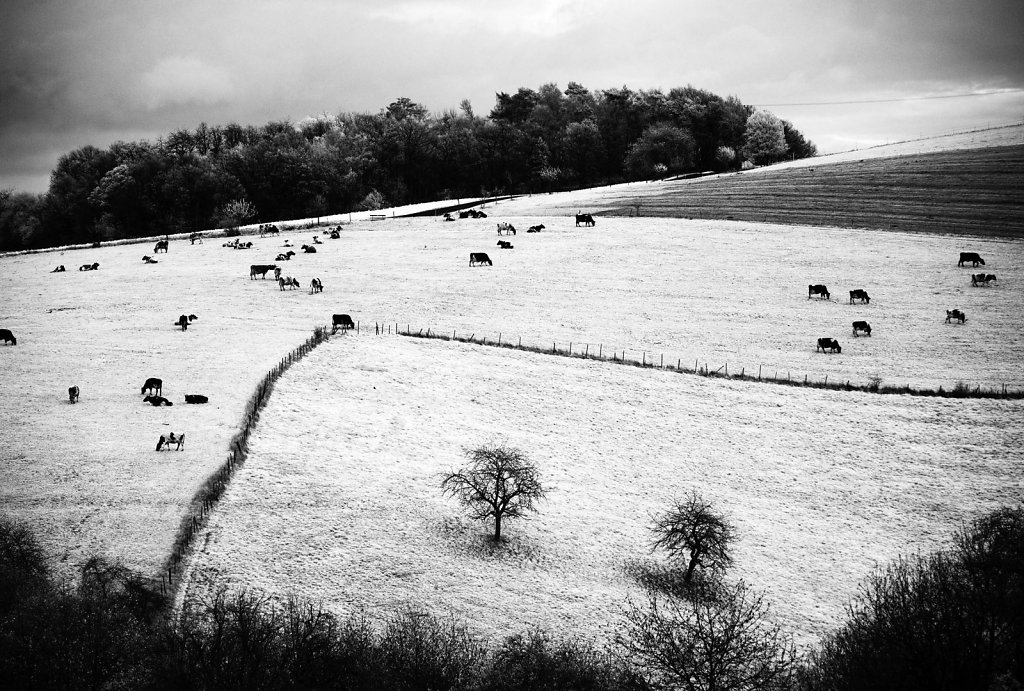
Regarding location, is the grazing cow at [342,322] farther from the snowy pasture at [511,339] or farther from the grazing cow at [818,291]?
the grazing cow at [818,291]

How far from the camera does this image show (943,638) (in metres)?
20.6

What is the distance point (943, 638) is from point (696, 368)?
25395 millimetres

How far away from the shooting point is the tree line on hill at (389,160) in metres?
117

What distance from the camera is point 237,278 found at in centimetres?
6875

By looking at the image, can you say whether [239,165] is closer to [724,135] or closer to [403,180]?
[403,180]

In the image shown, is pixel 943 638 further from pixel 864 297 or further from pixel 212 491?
pixel 864 297

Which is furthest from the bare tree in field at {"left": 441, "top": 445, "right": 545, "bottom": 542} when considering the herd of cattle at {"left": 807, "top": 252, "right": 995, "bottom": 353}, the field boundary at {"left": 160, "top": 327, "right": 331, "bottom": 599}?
the herd of cattle at {"left": 807, "top": 252, "right": 995, "bottom": 353}

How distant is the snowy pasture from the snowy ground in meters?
0.27

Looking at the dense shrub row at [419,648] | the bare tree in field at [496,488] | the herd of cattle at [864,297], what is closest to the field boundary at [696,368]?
the herd of cattle at [864,297]

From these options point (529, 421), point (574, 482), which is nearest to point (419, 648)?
point (574, 482)

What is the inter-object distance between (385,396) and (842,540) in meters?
24.2

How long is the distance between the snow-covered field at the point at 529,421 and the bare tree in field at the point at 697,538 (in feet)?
4.35

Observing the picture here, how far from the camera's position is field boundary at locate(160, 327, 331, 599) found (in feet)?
79.8

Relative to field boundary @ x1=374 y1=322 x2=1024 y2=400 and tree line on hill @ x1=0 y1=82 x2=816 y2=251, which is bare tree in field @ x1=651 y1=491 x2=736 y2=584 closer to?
field boundary @ x1=374 y1=322 x2=1024 y2=400
